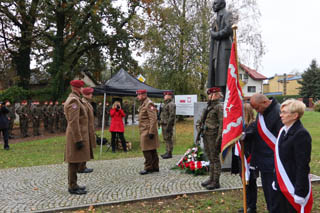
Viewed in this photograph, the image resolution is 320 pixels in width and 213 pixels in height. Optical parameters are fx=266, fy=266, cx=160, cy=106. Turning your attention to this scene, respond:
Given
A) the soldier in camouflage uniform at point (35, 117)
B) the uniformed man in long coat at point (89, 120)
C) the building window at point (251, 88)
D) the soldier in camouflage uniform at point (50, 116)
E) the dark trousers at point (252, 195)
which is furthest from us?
the building window at point (251, 88)

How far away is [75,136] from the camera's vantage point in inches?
205

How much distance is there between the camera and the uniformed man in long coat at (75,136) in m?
5.20

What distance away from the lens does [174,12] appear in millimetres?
21578

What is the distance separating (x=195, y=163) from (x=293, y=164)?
4132mm

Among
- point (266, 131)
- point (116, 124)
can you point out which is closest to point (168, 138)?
point (116, 124)

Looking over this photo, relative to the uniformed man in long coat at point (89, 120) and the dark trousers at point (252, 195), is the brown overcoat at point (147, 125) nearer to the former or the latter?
the uniformed man in long coat at point (89, 120)

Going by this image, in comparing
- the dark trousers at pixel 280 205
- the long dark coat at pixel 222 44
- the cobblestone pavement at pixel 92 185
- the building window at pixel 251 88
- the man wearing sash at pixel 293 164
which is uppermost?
the building window at pixel 251 88

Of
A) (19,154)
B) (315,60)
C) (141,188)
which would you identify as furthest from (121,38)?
(315,60)

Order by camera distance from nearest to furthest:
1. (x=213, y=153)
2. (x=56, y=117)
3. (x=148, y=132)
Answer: (x=213, y=153) → (x=148, y=132) → (x=56, y=117)

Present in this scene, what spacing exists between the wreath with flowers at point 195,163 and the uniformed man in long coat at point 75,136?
2737 millimetres

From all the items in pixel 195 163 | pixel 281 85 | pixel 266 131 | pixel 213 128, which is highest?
pixel 281 85

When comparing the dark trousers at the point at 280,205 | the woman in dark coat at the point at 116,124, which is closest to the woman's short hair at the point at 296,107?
the dark trousers at the point at 280,205

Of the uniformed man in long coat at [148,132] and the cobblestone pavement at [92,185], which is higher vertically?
the uniformed man in long coat at [148,132]

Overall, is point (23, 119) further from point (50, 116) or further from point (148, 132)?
point (148, 132)
